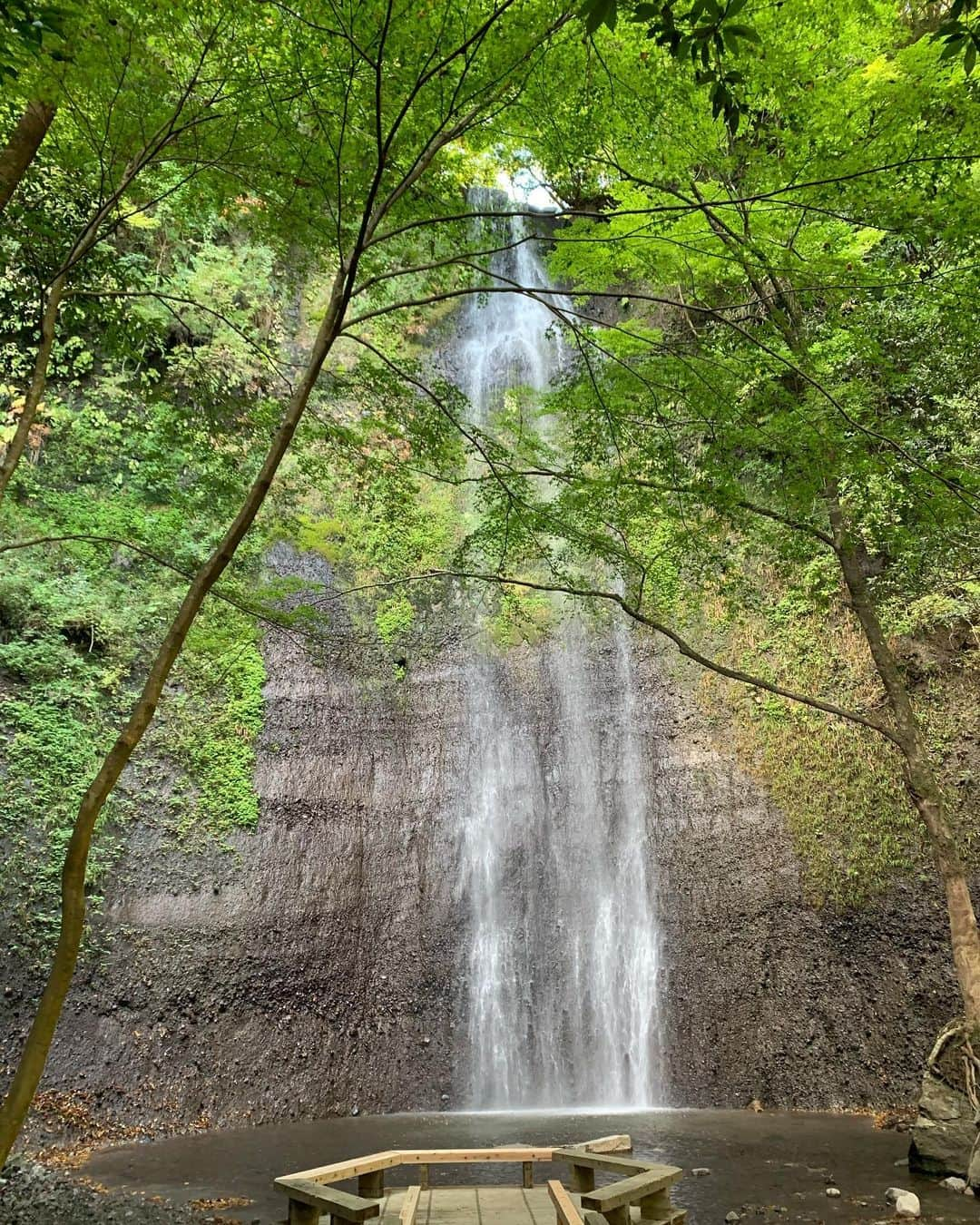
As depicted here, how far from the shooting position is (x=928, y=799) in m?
6.59

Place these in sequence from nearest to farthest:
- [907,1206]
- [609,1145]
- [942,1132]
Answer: [609,1145]
[907,1206]
[942,1132]

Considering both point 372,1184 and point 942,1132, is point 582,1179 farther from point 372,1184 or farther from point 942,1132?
point 942,1132

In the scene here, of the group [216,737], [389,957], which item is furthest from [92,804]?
→ [216,737]

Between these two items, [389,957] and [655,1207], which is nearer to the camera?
[655,1207]

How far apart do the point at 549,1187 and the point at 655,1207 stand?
488mm

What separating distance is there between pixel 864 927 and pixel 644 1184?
260 inches

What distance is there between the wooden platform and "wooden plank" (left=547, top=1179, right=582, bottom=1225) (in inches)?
7.8

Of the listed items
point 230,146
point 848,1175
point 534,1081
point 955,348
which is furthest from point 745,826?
point 230,146

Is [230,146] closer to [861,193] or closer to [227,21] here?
[227,21]

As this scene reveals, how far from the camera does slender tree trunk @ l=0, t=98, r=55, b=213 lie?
13.6 feet

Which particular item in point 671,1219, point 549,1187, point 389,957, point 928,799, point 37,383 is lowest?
point 671,1219

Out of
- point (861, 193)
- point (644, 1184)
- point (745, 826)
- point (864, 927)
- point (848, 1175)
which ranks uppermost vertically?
point (861, 193)

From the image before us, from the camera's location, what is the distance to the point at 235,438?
666cm

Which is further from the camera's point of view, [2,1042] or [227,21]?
[2,1042]
